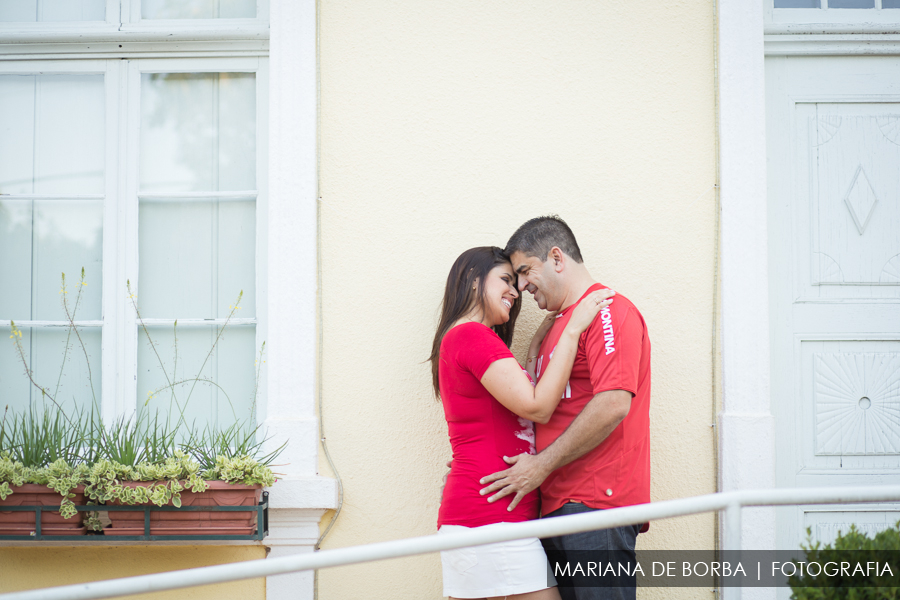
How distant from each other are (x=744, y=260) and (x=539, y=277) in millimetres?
878

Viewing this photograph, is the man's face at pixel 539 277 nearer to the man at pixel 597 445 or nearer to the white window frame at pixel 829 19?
the man at pixel 597 445

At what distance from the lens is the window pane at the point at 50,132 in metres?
2.91

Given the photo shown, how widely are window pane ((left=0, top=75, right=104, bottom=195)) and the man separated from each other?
2234mm

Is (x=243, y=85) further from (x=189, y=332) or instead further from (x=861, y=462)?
(x=861, y=462)

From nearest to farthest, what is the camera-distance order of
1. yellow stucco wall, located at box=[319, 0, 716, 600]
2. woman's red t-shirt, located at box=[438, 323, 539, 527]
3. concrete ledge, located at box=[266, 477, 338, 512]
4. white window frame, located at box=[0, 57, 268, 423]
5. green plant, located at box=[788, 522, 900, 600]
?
green plant, located at box=[788, 522, 900, 600], woman's red t-shirt, located at box=[438, 323, 539, 527], concrete ledge, located at box=[266, 477, 338, 512], yellow stucco wall, located at box=[319, 0, 716, 600], white window frame, located at box=[0, 57, 268, 423]

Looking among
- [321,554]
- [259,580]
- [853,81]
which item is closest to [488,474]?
[321,554]

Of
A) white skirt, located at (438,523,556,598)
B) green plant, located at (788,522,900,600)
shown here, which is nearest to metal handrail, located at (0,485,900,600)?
green plant, located at (788,522,900,600)

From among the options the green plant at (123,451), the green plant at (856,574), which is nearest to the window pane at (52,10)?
the green plant at (123,451)

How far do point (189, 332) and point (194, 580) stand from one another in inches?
58.9

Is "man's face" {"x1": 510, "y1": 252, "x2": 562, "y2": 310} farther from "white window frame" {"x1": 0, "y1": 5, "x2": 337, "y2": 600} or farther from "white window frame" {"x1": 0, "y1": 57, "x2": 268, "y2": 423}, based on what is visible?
"white window frame" {"x1": 0, "y1": 57, "x2": 268, "y2": 423}

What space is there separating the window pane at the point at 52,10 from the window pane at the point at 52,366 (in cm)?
139

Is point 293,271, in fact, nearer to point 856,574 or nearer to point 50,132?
point 50,132

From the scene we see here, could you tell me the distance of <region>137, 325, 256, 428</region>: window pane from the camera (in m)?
2.81

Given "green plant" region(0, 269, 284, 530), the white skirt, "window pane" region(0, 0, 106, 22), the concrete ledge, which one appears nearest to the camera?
the white skirt
